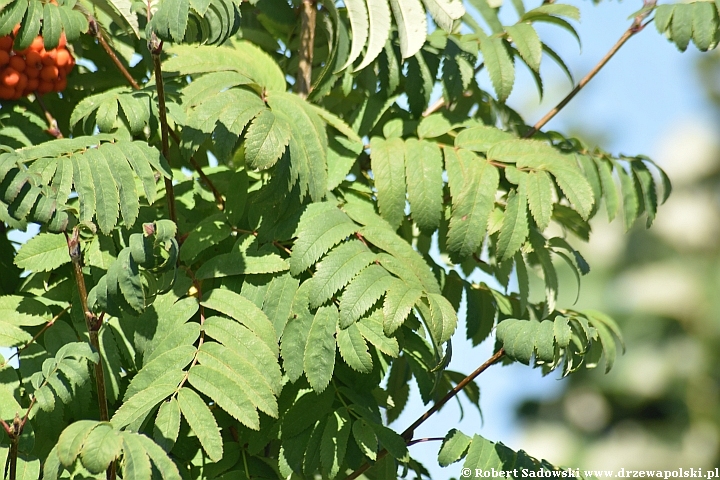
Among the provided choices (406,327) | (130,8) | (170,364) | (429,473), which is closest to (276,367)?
(170,364)

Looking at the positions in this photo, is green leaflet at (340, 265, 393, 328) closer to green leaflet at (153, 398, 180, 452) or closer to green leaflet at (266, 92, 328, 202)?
green leaflet at (266, 92, 328, 202)

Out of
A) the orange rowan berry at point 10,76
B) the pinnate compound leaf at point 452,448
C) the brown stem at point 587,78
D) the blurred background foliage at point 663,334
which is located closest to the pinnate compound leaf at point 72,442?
the pinnate compound leaf at point 452,448

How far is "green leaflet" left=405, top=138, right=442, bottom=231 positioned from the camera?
1.79m

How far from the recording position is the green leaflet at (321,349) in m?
1.52

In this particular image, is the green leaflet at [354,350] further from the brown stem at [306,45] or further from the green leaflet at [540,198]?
the brown stem at [306,45]

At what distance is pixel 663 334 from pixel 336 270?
28.7 ft

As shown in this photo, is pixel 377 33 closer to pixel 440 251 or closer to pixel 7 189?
pixel 440 251

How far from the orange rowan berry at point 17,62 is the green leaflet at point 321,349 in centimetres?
91

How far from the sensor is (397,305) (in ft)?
4.91

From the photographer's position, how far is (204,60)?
179cm

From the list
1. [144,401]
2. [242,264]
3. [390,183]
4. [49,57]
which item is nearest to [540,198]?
[390,183]

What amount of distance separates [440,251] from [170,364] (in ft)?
2.74

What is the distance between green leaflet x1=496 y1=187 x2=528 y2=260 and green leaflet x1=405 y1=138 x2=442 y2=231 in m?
0.15

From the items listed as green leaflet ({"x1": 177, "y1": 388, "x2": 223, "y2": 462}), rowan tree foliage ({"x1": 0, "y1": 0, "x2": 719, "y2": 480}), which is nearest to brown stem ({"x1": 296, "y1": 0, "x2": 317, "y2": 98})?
rowan tree foliage ({"x1": 0, "y1": 0, "x2": 719, "y2": 480})
